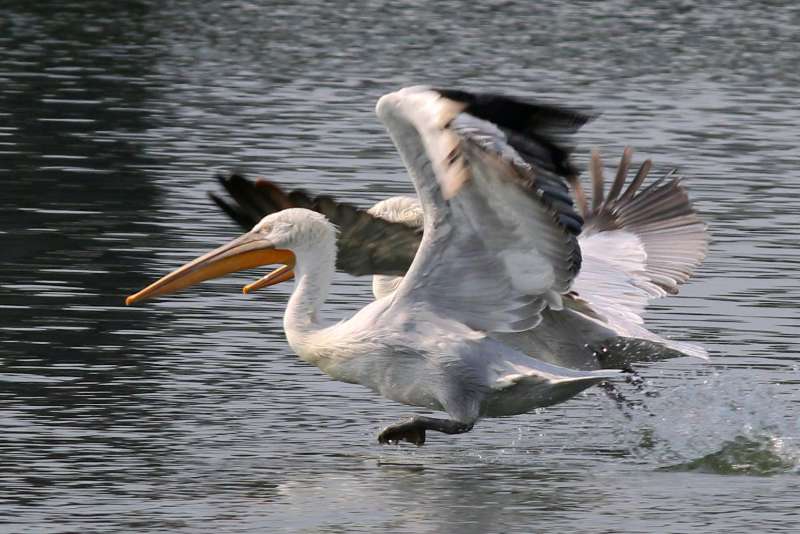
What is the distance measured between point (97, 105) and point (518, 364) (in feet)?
41.0

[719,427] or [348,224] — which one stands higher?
[348,224]

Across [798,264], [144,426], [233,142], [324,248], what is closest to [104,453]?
[144,426]

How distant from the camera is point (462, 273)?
9.46 metres

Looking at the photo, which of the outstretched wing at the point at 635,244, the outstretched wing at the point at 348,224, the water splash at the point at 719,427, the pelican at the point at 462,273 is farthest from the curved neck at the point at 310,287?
the water splash at the point at 719,427

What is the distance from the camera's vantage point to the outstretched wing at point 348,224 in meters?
10.1

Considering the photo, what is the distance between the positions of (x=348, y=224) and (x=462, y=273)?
0.87m

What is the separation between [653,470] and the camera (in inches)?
370

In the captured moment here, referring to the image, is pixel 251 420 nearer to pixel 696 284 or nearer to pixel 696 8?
pixel 696 284

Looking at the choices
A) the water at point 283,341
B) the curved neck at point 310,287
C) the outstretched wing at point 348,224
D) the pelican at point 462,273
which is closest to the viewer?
the water at point 283,341

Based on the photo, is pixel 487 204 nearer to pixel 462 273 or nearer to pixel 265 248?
pixel 462 273

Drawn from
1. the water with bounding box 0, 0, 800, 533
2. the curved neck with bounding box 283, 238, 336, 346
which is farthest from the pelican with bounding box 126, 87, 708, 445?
the water with bounding box 0, 0, 800, 533

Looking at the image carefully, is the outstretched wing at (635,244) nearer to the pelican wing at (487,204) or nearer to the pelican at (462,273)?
the pelican at (462,273)

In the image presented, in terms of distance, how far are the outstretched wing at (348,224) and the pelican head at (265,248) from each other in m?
0.20

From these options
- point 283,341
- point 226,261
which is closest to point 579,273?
point 226,261
